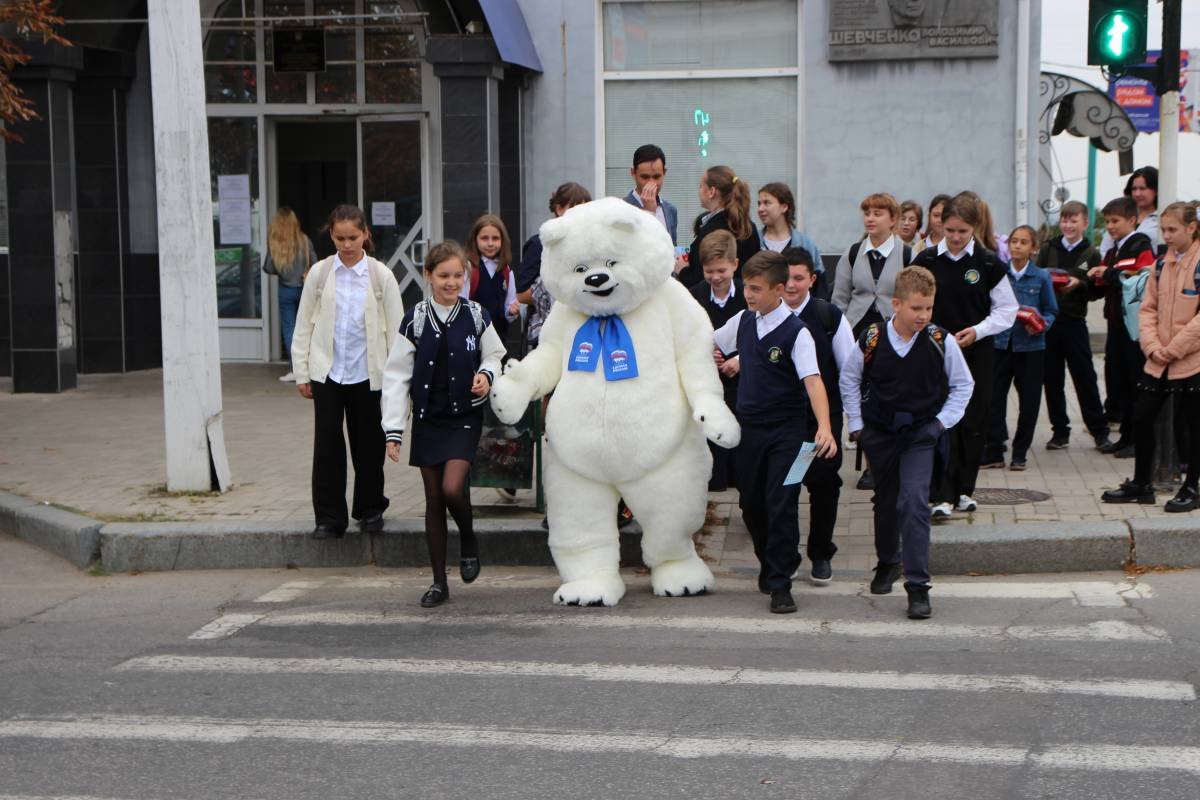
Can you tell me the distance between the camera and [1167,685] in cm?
568

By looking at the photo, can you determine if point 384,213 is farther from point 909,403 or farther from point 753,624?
point 753,624

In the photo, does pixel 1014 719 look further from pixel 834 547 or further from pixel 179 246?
pixel 179 246

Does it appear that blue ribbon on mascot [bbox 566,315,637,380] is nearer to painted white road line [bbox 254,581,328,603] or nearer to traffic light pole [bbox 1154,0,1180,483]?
painted white road line [bbox 254,581,328,603]

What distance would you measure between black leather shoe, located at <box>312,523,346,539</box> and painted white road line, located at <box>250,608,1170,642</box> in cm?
102

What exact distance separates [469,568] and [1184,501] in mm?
3861

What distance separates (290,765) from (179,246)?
4.99 meters

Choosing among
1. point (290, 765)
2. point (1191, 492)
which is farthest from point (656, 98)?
point (290, 765)

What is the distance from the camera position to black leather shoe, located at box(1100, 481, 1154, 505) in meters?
8.55

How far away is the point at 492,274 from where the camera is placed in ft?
29.8

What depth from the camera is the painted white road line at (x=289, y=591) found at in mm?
7590

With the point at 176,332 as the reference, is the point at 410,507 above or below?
below

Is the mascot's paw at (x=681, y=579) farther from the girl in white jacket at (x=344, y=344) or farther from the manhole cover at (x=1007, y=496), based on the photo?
the manhole cover at (x=1007, y=496)

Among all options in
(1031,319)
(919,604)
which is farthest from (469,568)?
(1031,319)

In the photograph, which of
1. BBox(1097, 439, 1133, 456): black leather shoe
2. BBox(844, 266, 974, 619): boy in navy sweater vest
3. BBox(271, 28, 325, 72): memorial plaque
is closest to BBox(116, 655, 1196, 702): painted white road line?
BBox(844, 266, 974, 619): boy in navy sweater vest
